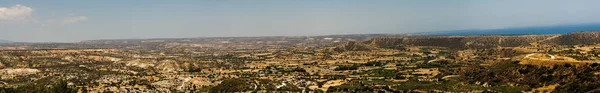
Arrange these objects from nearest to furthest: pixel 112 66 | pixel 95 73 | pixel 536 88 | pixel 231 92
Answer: pixel 536 88, pixel 231 92, pixel 95 73, pixel 112 66

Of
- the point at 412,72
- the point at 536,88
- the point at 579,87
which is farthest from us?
the point at 412,72

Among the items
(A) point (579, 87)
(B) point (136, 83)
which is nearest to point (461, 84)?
(A) point (579, 87)

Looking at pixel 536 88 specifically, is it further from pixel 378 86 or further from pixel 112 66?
pixel 112 66

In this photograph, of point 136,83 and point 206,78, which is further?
point 206,78

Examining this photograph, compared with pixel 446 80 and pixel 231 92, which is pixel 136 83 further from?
pixel 446 80

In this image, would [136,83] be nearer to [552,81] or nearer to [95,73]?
[95,73]

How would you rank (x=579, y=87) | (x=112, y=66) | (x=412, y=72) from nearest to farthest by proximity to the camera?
(x=579, y=87), (x=412, y=72), (x=112, y=66)

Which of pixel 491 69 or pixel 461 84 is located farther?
pixel 491 69

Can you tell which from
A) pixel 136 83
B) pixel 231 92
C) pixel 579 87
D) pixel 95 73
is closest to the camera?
pixel 579 87

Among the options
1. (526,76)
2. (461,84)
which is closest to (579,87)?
(526,76)
